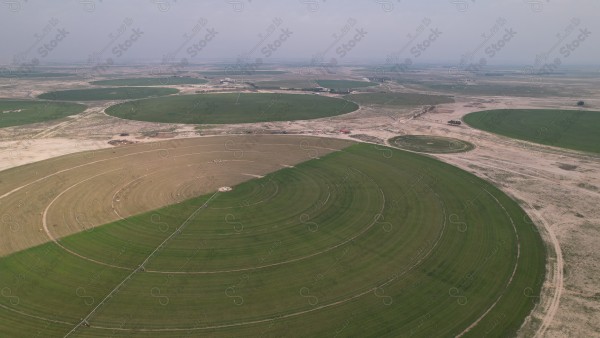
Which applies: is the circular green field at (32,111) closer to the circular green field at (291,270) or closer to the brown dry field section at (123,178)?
the brown dry field section at (123,178)

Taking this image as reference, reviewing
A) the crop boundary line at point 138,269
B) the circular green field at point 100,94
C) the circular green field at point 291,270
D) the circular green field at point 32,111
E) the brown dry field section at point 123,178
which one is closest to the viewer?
the crop boundary line at point 138,269

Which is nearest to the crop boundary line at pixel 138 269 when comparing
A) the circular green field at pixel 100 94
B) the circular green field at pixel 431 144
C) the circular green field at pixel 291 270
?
the circular green field at pixel 291 270

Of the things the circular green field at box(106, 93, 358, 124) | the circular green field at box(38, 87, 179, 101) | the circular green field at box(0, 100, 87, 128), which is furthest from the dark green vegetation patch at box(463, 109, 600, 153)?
the circular green field at box(38, 87, 179, 101)

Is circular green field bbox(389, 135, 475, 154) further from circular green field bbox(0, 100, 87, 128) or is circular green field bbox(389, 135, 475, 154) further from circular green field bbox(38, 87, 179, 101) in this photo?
circular green field bbox(38, 87, 179, 101)

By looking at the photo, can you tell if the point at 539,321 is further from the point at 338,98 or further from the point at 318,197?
the point at 338,98

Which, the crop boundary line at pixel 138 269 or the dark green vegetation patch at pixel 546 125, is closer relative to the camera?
the crop boundary line at pixel 138 269

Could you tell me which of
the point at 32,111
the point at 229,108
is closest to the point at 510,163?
the point at 229,108

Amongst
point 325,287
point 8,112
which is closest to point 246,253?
point 325,287
